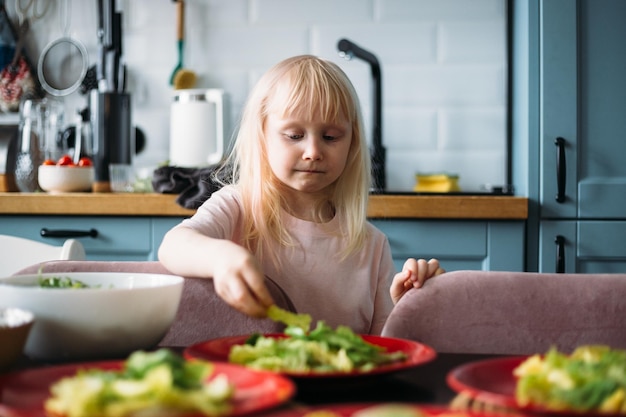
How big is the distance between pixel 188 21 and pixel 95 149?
1.95 ft

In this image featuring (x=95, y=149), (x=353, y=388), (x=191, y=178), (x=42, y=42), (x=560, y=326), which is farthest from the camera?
(x=42, y=42)

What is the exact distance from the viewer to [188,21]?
2758mm

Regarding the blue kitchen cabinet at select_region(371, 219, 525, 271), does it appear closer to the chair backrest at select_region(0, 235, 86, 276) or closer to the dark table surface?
the chair backrest at select_region(0, 235, 86, 276)

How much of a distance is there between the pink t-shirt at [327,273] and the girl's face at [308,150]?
105mm

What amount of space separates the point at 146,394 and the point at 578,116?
6.37 ft

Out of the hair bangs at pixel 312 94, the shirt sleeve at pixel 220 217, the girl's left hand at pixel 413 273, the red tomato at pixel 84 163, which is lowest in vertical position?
the girl's left hand at pixel 413 273

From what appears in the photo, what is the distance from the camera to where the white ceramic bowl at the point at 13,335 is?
0.64 m

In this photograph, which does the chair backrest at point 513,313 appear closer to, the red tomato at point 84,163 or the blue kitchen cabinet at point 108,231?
the blue kitchen cabinet at point 108,231

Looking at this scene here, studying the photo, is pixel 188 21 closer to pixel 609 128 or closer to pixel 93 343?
pixel 609 128

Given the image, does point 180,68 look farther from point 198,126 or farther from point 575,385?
point 575,385

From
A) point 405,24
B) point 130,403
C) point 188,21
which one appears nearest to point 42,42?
point 188,21

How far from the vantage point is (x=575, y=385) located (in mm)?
532

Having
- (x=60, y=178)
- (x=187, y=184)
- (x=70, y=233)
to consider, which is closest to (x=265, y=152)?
(x=187, y=184)

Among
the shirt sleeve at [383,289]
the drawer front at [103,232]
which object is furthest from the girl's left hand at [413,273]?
the drawer front at [103,232]
